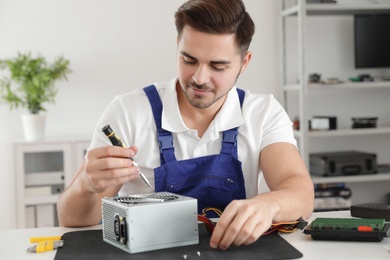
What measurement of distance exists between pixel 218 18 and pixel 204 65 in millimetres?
144

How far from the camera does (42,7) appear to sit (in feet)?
13.2

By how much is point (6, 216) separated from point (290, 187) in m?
2.78

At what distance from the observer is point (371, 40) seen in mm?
4301

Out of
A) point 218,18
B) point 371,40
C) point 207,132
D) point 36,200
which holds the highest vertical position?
point 371,40

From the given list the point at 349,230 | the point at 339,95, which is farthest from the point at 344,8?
the point at 349,230

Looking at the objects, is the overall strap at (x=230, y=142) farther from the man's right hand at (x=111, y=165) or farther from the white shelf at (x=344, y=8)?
the white shelf at (x=344, y=8)

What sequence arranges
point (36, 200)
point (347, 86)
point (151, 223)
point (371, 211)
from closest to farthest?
1. point (151, 223)
2. point (371, 211)
3. point (36, 200)
4. point (347, 86)

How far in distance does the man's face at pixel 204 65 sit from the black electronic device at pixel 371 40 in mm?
2667

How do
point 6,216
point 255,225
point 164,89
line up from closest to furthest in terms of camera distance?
point 255,225 < point 164,89 < point 6,216

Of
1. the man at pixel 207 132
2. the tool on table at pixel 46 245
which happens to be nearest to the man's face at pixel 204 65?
the man at pixel 207 132

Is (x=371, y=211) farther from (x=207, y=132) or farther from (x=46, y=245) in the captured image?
(x=46, y=245)

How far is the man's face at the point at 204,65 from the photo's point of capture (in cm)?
177

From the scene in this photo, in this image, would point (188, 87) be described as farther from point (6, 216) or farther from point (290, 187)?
point (6, 216)

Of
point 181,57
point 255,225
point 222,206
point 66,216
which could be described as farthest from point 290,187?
point 66,216
